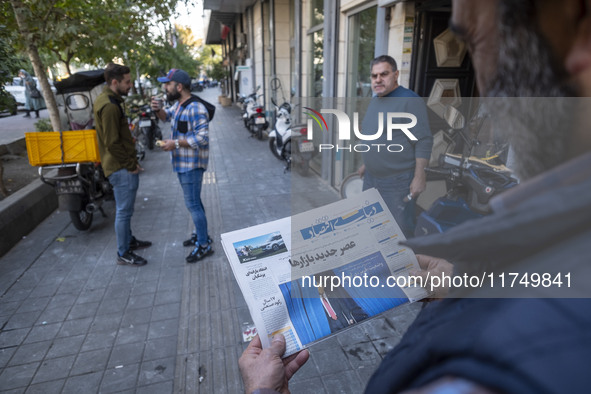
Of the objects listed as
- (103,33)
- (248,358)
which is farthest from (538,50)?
(103,33)

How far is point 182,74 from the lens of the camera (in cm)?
382

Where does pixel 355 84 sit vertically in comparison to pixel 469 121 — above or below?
above

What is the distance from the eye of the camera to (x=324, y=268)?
1.26m

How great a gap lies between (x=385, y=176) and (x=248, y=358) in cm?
246

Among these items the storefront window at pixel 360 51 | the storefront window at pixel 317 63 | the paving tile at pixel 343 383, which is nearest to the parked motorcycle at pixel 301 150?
the storefront window at pixel 317 63

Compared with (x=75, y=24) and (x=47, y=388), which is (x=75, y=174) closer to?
(x=75, y=24)

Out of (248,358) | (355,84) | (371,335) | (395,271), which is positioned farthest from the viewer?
(355,84)

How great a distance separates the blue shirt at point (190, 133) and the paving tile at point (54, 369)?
1.95m

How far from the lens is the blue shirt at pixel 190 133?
3768 mm

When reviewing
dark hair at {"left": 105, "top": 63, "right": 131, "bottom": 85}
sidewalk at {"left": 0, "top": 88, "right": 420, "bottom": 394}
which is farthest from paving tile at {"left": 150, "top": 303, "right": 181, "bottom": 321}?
dark hair at {"left": 105, "top": 63, "right": 131, "bottom": 85}

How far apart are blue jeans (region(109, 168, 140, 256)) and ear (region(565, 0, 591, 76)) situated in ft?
12.9

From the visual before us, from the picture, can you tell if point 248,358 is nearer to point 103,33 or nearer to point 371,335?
point 371,335

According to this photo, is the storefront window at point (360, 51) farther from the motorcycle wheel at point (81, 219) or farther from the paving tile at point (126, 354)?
the paving tile at point (126, 354)

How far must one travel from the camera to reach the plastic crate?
438 centimetres
